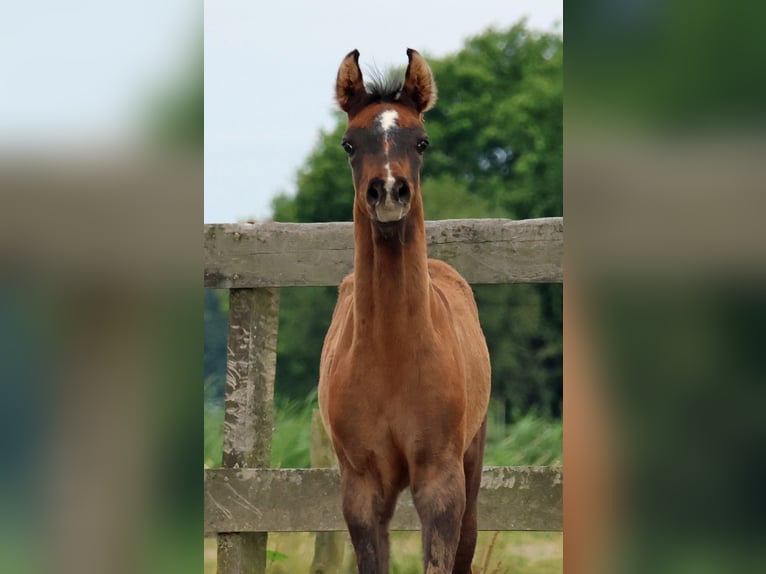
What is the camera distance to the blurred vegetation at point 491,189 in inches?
449

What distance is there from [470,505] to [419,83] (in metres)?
1.32

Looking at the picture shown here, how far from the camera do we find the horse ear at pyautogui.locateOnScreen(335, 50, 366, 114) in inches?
92.0

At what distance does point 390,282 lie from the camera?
2338 mm

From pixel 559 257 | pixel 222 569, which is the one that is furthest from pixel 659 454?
pixel 222 569

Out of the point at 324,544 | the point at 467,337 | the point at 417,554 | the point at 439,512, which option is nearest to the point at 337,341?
the point at 467,337

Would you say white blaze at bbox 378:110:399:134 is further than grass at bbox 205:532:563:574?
No

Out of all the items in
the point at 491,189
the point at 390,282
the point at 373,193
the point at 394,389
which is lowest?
the point at 394,389

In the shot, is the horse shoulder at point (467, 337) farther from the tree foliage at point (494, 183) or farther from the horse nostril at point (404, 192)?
the tree foliage at point (494, 183)

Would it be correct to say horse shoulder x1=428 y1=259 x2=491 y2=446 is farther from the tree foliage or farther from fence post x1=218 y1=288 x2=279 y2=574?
the tree foliage

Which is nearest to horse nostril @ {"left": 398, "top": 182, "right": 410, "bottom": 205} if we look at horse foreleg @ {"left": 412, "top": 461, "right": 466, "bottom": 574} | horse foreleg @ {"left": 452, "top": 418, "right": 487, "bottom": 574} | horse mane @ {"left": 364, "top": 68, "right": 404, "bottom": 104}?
horse mane @ {"left": 364, "top": 68, "right": 404, "bottom": 104}

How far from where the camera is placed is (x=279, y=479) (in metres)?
3.25

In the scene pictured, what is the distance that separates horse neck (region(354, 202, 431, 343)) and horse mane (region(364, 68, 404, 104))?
284 mm

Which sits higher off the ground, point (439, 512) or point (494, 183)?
point (494, 183)

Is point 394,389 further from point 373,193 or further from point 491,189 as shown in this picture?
point 491,189
